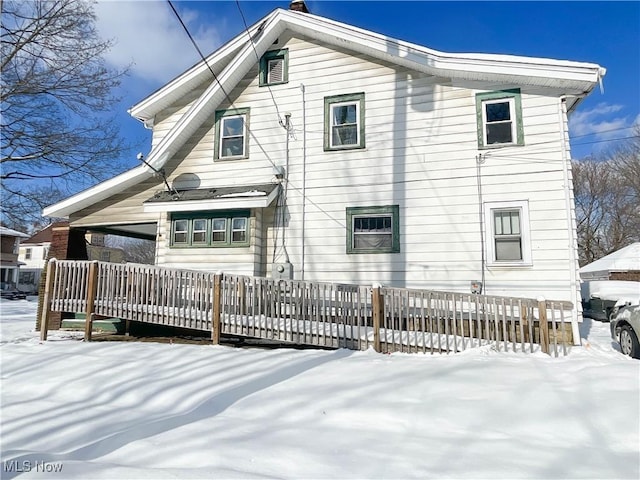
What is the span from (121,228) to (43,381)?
25.0ft

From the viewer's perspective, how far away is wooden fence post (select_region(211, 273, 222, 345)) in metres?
7.60

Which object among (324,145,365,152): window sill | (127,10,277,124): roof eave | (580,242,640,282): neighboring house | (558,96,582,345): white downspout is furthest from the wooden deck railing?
(580,242,640,282): neighboring house

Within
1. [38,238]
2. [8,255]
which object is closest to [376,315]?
[8,255]

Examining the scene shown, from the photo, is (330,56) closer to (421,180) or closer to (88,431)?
(421,180)

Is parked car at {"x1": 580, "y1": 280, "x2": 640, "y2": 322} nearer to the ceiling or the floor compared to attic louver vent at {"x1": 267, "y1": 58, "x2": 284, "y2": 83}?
nearer to the floor

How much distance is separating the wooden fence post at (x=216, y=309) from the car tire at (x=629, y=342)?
298 inches

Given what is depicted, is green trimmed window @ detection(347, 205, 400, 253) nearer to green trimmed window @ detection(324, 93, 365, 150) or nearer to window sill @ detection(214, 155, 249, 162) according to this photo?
green trimmed window @ detection(324, 93, 365, 150)

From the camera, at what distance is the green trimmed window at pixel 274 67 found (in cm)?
1080

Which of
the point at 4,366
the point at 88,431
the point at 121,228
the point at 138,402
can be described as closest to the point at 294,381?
the point at 138,402

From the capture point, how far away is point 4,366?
639 centimetres

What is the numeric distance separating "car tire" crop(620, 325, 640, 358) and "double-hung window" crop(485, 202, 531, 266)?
2.13 m

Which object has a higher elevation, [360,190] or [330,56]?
[330,56]

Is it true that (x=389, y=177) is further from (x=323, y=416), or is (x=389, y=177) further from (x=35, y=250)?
(x=35, y=250)

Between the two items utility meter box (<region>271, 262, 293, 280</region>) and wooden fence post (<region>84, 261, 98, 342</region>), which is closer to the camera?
wooden fence post (<region>84, 261, 98, 342</region>)
